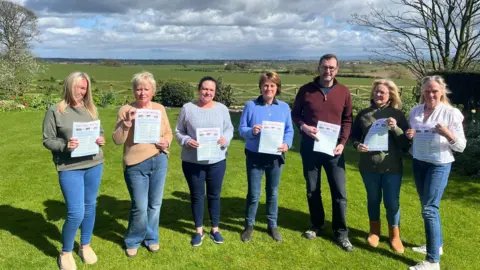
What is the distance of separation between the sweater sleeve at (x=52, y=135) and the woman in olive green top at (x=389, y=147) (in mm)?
3099

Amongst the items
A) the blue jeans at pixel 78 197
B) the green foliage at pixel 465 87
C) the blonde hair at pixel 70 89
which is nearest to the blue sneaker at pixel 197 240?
the blue jeans at pixel 78 197

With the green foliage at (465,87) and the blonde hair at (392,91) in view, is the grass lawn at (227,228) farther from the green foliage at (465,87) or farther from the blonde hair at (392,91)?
the green foliage at (465,87)

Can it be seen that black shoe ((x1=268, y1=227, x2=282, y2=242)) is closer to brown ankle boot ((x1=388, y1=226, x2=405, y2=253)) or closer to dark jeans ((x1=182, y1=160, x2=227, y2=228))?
dark jeans ((x1=182, y1=160, x2=227, y2=228))

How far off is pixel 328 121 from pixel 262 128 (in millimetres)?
748

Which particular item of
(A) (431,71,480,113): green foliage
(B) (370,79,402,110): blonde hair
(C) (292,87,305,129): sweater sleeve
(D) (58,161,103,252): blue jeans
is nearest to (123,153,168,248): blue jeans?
(D) (58,161,103,252): blue jeans

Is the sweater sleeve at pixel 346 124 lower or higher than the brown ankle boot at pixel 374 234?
higher

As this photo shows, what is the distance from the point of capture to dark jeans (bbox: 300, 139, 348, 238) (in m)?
4.18

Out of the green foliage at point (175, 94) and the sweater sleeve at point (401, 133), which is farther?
the green foliage at point (175, 94)

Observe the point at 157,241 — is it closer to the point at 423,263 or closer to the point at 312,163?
the point at 312,163

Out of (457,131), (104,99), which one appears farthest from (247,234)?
(104,99)

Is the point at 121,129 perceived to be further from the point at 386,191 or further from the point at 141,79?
the point at 386,191

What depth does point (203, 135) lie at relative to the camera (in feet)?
12.6

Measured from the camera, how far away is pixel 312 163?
425 cm

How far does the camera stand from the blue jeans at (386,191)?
4.11m
